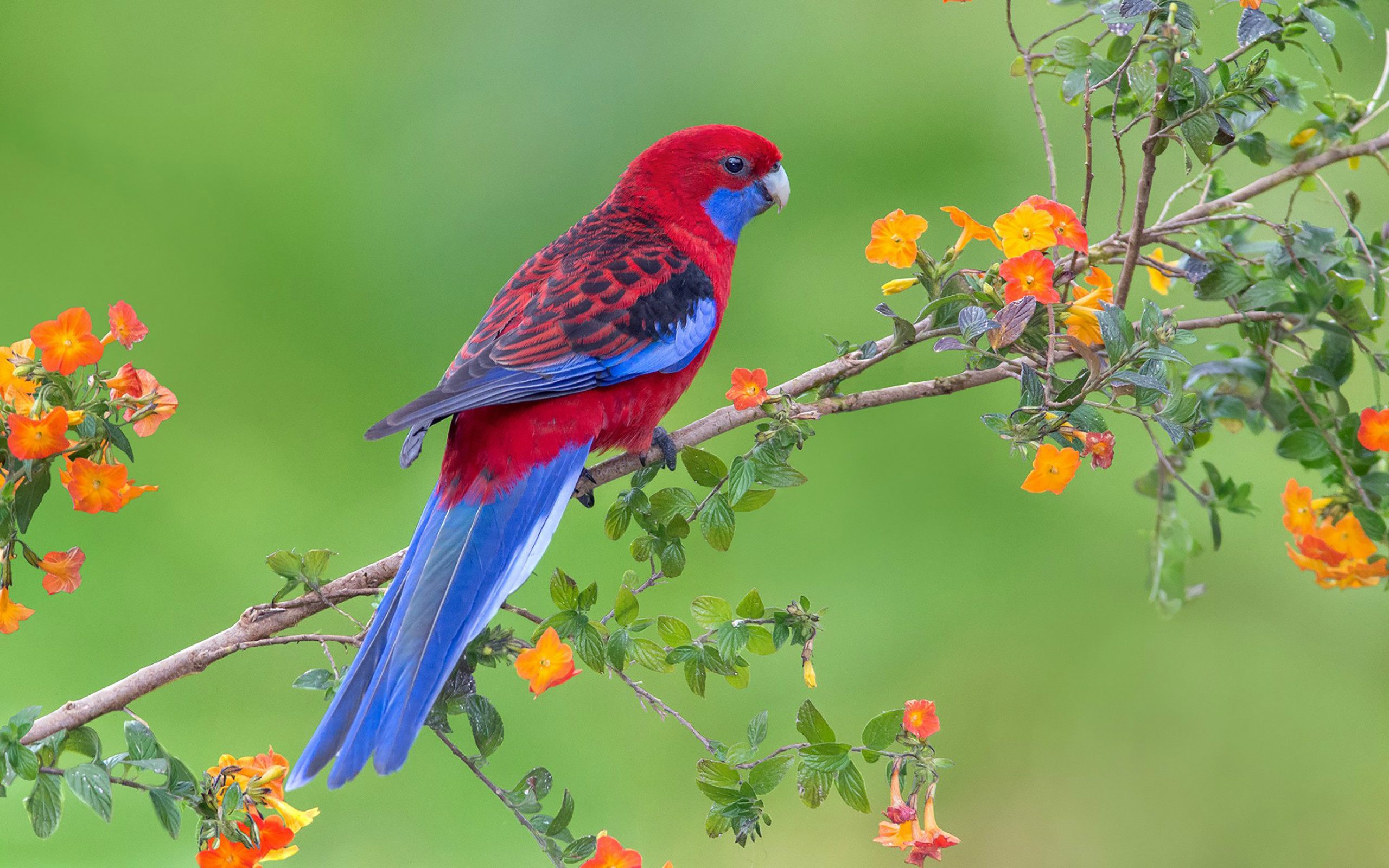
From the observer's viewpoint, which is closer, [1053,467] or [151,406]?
[1053,467]

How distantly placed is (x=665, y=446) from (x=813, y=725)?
0.58m

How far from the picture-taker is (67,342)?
1.11 metres

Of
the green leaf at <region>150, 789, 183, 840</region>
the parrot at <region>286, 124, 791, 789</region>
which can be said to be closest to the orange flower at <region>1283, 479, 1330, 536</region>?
the parrot at <region>286, 124, 791, 789</region>

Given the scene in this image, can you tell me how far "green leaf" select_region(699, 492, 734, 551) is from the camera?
119 centimetres

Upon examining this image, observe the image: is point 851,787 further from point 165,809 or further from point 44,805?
point 44,805

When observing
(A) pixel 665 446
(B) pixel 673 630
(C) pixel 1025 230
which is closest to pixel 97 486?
(B) pixel 673 630

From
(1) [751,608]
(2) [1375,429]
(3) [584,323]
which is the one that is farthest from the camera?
(3) [584,323]

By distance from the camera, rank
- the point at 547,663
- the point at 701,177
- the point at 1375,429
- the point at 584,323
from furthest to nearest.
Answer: the point at 701,177
the point at 584,323
the point at 547,663
the point at 1375,429

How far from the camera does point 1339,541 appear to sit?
98cm

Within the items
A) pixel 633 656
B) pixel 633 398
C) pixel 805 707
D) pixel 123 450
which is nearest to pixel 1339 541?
pixel 805 707

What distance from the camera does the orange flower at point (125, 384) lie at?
→ 3.83ft

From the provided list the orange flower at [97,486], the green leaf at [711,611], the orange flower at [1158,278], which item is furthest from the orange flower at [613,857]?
the orange flower at [1158,278]

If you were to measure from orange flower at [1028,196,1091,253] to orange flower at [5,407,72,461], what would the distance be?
0.97 metres

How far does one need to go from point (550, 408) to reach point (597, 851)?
590 mm
